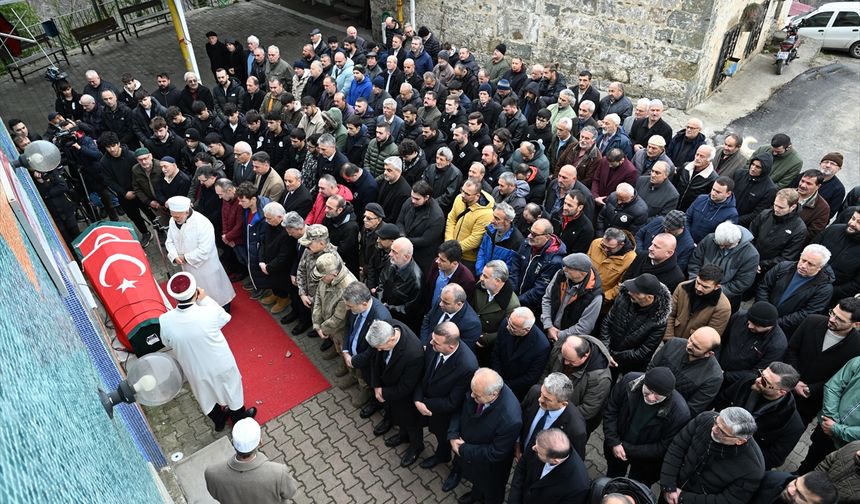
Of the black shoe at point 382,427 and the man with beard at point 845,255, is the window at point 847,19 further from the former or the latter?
the black shoe at point 382,427

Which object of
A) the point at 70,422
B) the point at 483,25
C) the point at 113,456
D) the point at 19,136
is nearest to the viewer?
the point at 70,422

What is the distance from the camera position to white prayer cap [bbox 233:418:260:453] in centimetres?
370

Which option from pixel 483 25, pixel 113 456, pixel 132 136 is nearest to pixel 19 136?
pixel 132 136

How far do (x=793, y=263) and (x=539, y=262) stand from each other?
2.29 m

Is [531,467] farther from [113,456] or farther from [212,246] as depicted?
[212,246]

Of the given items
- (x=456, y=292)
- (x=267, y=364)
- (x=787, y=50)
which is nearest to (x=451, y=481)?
(x=456, y=292)

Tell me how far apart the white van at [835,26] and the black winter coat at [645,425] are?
47.4ft

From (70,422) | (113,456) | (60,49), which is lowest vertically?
(60,49)

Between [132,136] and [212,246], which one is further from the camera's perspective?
[132,136]

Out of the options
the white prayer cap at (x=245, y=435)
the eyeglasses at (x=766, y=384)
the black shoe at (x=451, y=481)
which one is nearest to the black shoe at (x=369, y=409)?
the black shoe at (x=451, y=481)

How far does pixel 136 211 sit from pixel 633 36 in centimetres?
967

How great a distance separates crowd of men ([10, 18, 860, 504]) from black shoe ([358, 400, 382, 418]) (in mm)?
111

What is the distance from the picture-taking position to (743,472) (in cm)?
364

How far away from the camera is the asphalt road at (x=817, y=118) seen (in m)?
10.8
